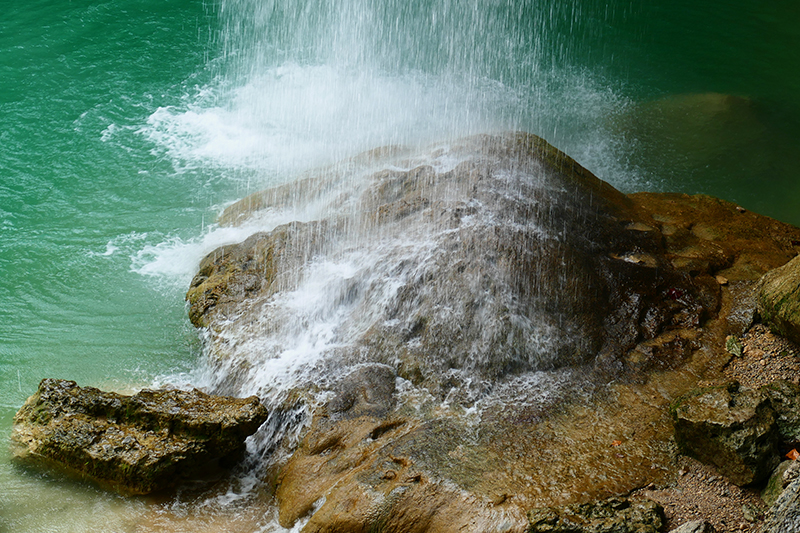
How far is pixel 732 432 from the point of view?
418cm

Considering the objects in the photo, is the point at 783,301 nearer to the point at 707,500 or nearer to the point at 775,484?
the point at 775,484

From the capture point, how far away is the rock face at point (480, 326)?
4.46 meters

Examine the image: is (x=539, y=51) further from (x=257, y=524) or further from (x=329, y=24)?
(x=257, y=524)

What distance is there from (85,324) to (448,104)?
7728 millimetres

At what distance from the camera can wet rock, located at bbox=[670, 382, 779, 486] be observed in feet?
13.5

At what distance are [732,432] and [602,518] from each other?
1.15 meters

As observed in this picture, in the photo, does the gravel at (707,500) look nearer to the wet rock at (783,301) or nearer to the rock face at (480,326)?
the rock face at (480,326)

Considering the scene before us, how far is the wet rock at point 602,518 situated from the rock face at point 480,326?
0.40 ft

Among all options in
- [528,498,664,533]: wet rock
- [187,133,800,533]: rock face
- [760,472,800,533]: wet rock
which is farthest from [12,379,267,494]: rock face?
[760,472,800,533]: wet rock

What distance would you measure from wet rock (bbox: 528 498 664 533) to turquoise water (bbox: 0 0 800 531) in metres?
3.31

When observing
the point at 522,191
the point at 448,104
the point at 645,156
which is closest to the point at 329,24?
the point at 448,104

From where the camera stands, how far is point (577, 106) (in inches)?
465

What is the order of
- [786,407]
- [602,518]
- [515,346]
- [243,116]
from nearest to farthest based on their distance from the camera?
[602,518]
[786,407]
[515,346]
[243,116]

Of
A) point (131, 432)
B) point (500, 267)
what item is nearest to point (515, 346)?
point (500, 267)
